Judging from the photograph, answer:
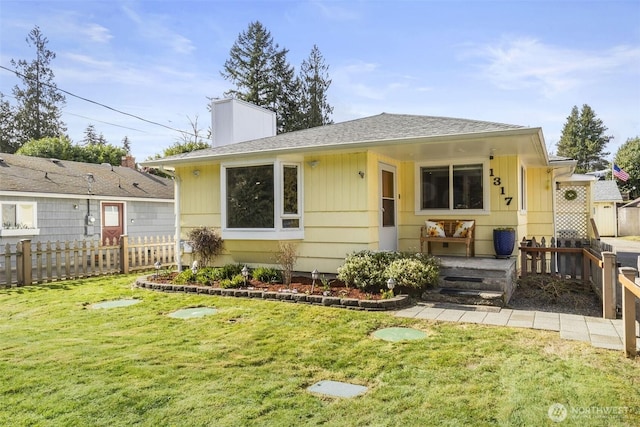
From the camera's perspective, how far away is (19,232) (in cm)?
1151

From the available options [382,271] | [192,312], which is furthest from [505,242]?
[192,312]

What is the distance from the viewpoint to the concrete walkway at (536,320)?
4.39 m

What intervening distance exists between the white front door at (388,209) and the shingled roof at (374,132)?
2.87 feet

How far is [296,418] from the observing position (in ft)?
8.69

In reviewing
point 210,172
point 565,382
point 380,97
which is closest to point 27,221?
point 210,172

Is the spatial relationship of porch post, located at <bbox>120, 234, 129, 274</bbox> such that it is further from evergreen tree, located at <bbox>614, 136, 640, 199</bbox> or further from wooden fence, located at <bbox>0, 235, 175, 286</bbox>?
evergreen tree, located at <bbox>614, 136, 640, 199</bbox>

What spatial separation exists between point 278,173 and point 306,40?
22.7 m

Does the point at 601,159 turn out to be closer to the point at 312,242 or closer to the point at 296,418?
the point at 312,242

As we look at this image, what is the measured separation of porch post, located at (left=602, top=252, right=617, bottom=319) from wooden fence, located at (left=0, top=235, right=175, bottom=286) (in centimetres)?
879

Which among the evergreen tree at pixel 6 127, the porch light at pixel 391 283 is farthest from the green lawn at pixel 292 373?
the evergreen tree at pixel 6 127

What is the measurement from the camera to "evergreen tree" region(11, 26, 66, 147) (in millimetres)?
30188

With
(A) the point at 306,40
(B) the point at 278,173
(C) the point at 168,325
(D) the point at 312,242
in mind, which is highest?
(A) the point at 306,40

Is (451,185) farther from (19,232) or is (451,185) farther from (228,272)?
(19,232)

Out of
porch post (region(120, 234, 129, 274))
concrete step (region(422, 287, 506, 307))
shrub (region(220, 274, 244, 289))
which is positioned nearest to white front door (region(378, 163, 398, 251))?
concrete step (region(422, 287, 506, 307))
